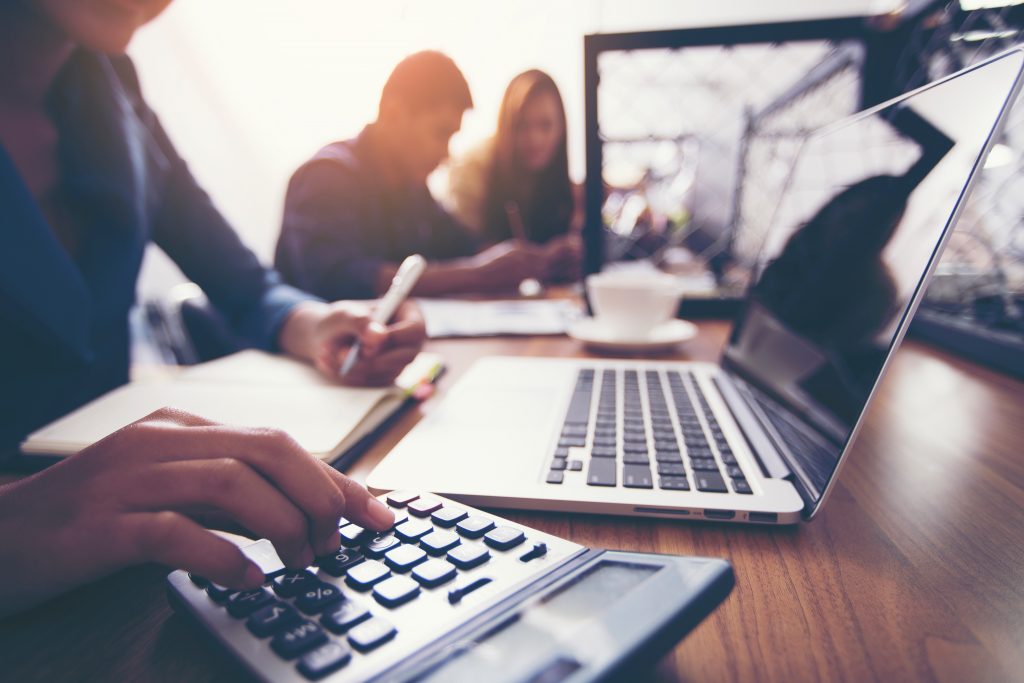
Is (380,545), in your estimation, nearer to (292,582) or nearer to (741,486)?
(292,582)

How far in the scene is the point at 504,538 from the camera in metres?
0.22

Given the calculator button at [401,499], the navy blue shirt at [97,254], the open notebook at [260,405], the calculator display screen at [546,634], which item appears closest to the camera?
the calculator display screen at [546,634]

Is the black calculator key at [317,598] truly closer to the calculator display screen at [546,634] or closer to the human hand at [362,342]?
the calculator display screen at [546,634]

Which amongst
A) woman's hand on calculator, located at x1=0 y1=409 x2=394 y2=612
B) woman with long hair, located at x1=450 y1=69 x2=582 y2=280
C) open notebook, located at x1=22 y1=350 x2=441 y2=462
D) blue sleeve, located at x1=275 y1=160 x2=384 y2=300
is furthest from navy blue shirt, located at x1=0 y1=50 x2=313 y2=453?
woman with long hair, located at x1=450 y1=69 x2=582 y2=280

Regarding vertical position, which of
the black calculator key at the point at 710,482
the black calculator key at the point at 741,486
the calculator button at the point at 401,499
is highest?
the calculator button at the point at 401,499

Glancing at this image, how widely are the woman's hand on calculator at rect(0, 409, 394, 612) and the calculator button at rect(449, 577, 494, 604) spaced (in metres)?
0.06

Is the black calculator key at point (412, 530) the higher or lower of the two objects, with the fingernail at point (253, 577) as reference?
lower

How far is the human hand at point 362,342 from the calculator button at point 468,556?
0.29 metres

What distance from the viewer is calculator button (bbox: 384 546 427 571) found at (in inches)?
8.2

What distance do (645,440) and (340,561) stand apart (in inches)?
7.8

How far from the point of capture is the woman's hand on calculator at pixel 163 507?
0.65ft

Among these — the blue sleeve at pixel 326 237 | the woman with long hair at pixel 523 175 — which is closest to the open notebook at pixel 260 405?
the blue sleeve at pixel 326 237

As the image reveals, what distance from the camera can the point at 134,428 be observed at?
0.72 feet

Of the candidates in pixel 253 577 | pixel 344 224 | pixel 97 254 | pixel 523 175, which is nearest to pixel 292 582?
pixel 253 577
